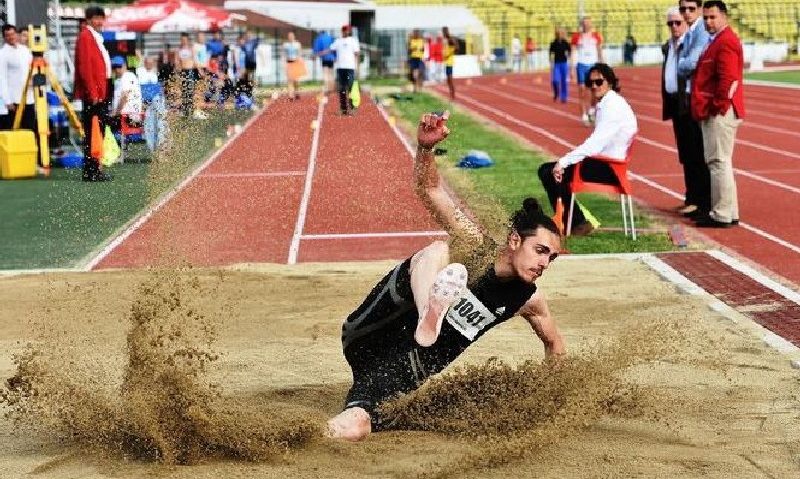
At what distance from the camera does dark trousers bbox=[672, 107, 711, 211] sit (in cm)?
1305

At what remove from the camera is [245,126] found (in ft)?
86.2

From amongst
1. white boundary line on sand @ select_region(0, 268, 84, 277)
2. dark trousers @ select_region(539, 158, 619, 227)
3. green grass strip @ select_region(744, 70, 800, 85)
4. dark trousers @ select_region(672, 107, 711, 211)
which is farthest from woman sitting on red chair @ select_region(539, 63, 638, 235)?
green grass strip @ select_region(744, 70, 800, 85)

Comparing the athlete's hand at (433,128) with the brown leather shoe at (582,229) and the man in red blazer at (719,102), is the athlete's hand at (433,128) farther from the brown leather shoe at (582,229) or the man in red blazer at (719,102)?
the man in red blazer at (719,102)

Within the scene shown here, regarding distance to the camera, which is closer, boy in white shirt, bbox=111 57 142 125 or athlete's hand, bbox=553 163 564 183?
athlete's hand, bbox=553 163 564 183

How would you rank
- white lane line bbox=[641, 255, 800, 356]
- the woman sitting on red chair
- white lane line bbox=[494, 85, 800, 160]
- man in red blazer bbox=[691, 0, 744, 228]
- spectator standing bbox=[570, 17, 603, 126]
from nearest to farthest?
1. white lane line bbox=[641, 255, 800, 356]
2. the woman sitting on red chair
3. man in red blazer bbox=[691, 0, 744, 228]
4. white lane line bbox=[494, 85, 800, 160]
5. spectator standing bbox=[570, 17, 603, 126]

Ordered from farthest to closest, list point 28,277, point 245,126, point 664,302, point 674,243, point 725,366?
point 245,126
point 674,243
point 28,277
point 664,302
point 725,366

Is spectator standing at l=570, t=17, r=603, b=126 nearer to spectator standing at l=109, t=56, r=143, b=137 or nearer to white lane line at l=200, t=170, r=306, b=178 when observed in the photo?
white lane line at l=200, t=170, r=306, b=178

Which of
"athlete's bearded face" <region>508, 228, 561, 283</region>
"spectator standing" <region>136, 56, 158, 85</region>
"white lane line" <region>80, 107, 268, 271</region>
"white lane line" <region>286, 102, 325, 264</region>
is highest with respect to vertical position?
"spectator standing" <region>136, 56, 158, 85</region>

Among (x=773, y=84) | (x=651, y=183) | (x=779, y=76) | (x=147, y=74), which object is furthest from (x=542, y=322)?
(x=779, y=76)

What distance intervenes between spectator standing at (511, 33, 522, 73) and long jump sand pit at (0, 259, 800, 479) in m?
48.3

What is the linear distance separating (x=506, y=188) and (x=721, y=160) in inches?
133

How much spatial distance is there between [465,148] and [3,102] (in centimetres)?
665

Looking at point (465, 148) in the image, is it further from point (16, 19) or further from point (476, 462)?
point (476, 462)

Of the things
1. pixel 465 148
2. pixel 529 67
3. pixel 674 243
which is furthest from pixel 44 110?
pixel 529 67
